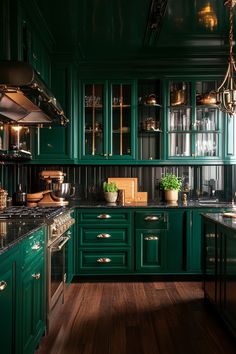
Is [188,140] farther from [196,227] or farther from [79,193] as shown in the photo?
[79,193]

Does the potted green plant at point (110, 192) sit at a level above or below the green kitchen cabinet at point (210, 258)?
above

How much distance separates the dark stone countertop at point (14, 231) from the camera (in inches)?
71.1

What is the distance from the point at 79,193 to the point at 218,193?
183cm

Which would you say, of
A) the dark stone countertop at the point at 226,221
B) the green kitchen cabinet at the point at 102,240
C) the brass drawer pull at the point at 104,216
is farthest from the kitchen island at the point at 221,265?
the brass drawer pull at the point at 104,216

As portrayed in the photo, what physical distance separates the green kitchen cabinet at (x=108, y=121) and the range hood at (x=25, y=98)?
107 centimetres

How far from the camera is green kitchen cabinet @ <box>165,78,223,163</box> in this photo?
4.69 m

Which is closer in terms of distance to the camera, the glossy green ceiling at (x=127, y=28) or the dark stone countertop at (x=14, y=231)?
the dark stone countertop at (x=14, y=231)

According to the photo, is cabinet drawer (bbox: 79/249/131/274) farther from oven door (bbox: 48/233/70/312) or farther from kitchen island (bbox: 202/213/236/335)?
kitchen island (bbox: 202/213/236/335)

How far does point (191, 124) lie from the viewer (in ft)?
15.5

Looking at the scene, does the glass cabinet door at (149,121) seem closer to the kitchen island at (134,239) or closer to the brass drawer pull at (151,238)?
the kitchen island at (134,239)

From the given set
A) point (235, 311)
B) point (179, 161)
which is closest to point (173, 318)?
point (235, 311)

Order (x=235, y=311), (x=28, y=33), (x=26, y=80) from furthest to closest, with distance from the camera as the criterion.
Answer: (x=28, y=33)
(x=235, y=311)
(x=26, y=80)

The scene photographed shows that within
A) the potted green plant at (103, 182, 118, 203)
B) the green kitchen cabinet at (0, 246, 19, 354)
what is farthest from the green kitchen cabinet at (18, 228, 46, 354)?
the potted green plant at (103, 182, 118, 203)

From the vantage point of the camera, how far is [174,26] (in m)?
3.78
